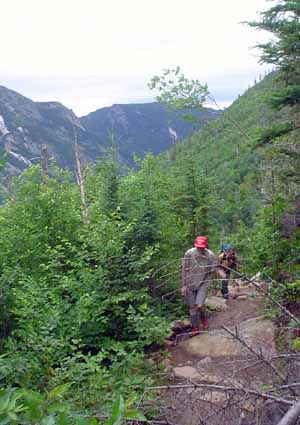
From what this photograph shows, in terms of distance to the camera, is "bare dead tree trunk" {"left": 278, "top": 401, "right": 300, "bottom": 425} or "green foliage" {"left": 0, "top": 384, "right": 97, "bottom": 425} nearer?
"bare dead tree trunk" {"left": 278, "top": 401, "right": 300, "bottom": 425}

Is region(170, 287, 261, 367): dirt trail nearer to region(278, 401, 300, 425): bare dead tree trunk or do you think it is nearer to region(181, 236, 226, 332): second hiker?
region(181, 236, 226, 332): second hiker

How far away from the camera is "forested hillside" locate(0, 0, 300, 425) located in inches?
217

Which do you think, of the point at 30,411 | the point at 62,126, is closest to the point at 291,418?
the point at 30,411

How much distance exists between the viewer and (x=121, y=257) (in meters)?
7.61

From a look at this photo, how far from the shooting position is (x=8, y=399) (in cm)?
152

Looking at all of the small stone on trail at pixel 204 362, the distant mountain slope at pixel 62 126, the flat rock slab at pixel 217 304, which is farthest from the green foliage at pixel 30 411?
the distant mountain slope at pixel 62 126

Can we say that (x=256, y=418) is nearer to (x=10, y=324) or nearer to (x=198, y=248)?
(x=198, y=248)

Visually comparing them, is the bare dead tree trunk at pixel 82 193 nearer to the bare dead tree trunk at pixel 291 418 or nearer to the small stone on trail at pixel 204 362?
the small stone on trail at pixel 204 362

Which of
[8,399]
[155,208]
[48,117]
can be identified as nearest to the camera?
[8,399]

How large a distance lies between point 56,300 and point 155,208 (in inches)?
113

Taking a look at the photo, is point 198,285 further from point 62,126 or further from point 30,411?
point 62,126

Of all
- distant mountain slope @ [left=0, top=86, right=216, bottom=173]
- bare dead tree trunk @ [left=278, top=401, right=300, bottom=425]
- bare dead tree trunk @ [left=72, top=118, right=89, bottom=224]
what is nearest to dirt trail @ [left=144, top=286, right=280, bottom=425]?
bare dead tree trunk @ [left=278, top=401, right=300, bottom=425]

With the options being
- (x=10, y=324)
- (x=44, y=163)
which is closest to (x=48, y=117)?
(x=44, y=163)

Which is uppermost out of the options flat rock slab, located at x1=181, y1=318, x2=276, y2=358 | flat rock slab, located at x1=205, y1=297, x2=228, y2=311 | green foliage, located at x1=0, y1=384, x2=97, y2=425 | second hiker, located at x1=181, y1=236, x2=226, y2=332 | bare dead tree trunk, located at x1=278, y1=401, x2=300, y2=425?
bare dead tree trunk, located at x1=278, y1=401, x2=300, y2=425
